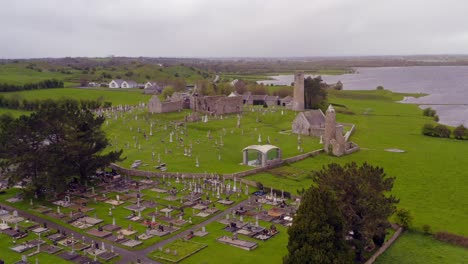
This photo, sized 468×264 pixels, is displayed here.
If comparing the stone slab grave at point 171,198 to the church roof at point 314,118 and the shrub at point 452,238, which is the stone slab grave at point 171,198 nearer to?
the shrub at point 452,238

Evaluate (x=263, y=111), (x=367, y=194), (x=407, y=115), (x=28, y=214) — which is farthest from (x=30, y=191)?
(x=407, y=115)

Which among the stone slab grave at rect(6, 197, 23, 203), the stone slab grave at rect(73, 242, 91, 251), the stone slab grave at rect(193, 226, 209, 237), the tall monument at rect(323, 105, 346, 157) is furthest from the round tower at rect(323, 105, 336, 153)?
the stone slab grave at rect(6, 197, 23, 203)

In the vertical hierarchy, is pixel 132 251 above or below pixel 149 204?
below

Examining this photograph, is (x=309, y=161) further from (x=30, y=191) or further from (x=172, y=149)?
(x=30, y=191)

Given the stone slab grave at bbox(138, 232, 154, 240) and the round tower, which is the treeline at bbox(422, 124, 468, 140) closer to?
the round tower

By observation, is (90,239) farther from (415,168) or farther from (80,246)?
(415,168)

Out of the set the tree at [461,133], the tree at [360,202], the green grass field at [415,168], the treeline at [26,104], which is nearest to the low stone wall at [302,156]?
the green grass field at [415,168]

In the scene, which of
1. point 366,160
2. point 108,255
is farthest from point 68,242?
point 366,160
